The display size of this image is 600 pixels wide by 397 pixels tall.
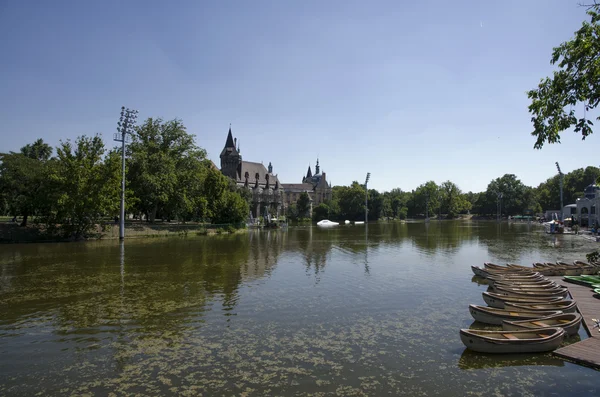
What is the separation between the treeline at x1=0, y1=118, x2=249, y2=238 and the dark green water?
808 inches

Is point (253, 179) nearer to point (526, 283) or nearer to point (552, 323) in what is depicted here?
point (526, 283)

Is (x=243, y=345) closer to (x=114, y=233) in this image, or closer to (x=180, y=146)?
(x=114, y=233)

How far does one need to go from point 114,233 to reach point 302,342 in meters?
41.5

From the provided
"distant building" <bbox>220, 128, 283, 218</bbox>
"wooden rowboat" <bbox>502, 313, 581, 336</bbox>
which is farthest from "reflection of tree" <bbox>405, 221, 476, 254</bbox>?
"distant building" <bbox>220, 128, 283, 218</bbox>

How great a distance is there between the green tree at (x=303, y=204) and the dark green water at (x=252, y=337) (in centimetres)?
9742

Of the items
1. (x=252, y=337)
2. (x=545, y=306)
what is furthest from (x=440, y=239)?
(x=252, y=337)

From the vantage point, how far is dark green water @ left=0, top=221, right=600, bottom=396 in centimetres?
796

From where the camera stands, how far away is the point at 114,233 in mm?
45469

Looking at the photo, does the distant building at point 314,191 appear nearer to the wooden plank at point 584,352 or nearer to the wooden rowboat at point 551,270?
the wooden rowboat at point 551,270

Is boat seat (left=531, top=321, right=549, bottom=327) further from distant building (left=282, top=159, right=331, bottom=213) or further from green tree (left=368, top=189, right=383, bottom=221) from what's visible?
distant building (left=282, top=159, right=331, bottom=213)

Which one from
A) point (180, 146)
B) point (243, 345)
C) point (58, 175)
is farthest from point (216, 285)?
point (180, 146)

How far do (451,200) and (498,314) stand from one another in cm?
14976

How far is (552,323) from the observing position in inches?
426

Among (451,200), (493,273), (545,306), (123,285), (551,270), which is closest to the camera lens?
(545,306)
